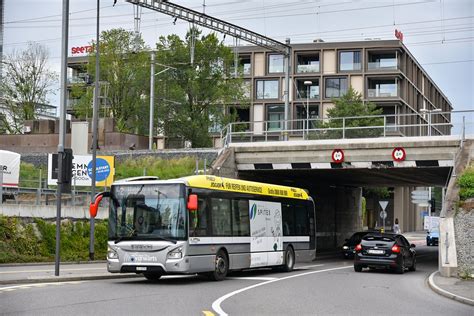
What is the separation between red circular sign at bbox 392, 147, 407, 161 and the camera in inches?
1316

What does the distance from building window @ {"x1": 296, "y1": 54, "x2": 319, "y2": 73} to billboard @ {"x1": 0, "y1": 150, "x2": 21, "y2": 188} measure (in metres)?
55.5

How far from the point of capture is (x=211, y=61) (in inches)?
2459

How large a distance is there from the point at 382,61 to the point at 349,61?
3813 mm

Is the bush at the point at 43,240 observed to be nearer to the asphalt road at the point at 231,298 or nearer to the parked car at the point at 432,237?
the asphalt road at the point at 231,298

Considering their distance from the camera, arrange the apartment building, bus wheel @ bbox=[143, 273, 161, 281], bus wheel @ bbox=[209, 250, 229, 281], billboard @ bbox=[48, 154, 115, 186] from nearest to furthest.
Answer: bus wheel @ bbox=[209, 250, 229, 281], bus wheel @ bbox=[143, 273, 161, 281], billboard @ bbox=[48, 154, 115, 186], the apartment building

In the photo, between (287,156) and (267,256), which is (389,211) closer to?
(287,156)

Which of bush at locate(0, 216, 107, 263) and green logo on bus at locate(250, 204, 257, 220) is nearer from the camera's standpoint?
green logo on bus at locate(250, 204, 257, 220)

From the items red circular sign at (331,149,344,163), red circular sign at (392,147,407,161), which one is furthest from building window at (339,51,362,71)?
red circular sign at (392,147,407,161)

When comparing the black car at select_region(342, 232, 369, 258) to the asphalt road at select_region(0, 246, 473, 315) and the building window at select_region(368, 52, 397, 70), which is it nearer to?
the asphalt road at select_region(0, 246, 473, 315)

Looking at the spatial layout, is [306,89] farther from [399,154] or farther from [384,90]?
[399,154]

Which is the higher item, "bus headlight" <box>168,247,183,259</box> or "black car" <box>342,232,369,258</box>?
"bus headlight" <box>168,247,183,259</box>

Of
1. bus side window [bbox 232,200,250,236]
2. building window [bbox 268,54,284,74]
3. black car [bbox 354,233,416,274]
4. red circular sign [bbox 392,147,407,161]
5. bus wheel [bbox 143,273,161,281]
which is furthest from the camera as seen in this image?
building window [bbox 268,54,284,74]

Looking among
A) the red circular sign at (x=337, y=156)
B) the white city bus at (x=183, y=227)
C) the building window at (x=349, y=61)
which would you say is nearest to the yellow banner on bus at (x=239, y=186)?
the white city bus at (x=183, y=227)

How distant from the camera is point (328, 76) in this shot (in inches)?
3445
